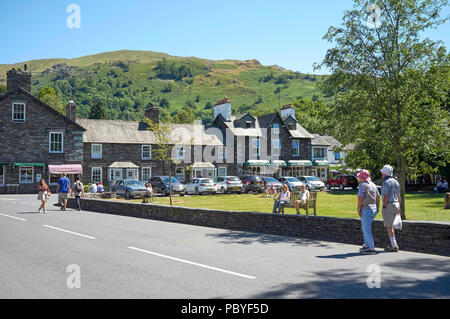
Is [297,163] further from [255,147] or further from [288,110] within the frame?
[288,110]

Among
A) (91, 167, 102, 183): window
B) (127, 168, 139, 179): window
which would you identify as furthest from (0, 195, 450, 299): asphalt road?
(127, 168, 139, 179): window

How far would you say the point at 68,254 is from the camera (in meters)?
8.46

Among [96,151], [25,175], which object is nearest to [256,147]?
[96,151]

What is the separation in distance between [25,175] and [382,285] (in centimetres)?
4040

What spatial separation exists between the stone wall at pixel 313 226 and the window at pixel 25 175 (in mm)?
26335

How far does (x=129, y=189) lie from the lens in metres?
31.5

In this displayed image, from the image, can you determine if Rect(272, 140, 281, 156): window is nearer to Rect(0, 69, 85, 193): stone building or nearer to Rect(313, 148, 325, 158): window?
Rect(313, 148, 325, 158): window

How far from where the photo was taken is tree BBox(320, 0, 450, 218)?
13.2m

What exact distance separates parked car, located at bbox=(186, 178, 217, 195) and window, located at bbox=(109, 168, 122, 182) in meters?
14.5

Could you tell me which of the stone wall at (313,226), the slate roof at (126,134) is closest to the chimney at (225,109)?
the slate roof at (126,134)
